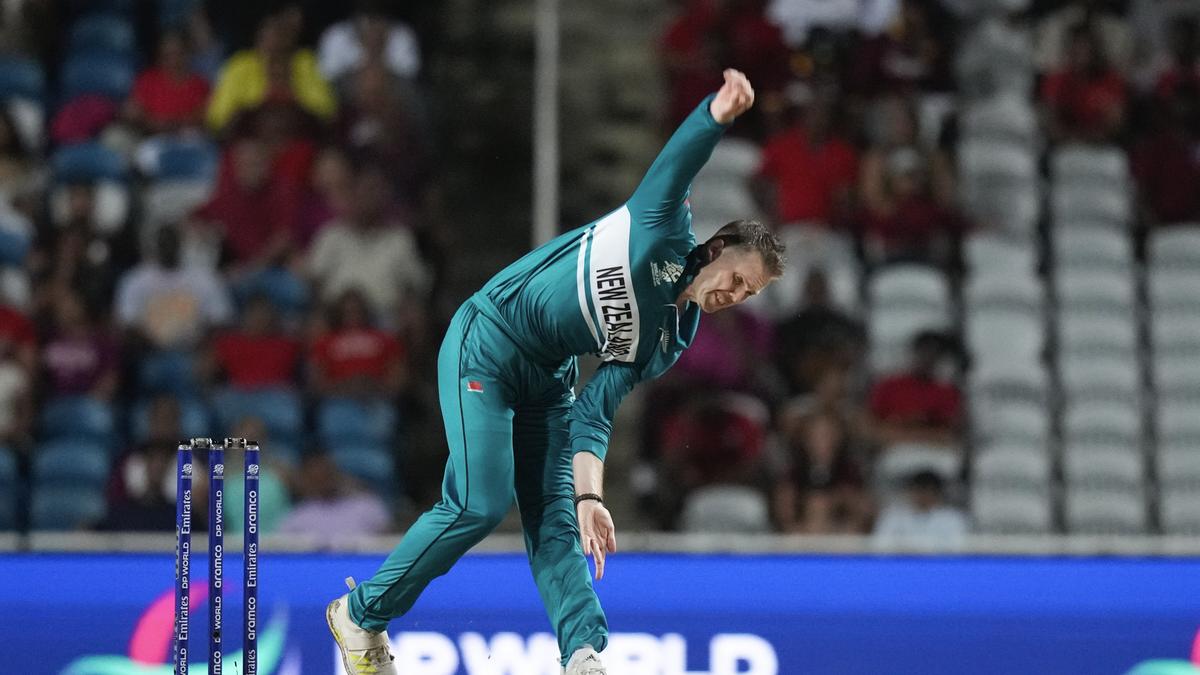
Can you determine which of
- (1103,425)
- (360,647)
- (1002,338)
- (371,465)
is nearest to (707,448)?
(371,465)

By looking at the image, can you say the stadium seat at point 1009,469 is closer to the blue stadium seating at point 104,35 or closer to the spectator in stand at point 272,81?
the spectator in stand at point 272,81

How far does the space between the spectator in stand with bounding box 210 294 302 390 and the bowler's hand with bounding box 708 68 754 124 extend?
5.53m

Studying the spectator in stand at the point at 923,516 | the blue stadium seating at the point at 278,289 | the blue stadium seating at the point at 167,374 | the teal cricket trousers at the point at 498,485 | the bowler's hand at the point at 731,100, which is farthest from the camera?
the blue stadium seating at the point at 278,289

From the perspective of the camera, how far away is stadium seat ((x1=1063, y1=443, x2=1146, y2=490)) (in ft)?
31.1

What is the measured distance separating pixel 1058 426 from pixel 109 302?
574cm

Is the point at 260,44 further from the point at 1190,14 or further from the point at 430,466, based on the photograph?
the point at 1190,14

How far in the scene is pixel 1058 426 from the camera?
387 inches

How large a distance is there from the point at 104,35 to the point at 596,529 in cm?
789

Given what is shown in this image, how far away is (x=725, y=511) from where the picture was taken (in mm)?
9062

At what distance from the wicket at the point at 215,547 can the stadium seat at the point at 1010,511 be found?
5.28m

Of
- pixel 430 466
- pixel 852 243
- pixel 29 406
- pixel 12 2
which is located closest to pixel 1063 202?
pixel 852 243

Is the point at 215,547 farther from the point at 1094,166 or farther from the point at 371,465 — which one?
the point at 1094,166

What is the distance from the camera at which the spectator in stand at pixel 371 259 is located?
32.4 feet

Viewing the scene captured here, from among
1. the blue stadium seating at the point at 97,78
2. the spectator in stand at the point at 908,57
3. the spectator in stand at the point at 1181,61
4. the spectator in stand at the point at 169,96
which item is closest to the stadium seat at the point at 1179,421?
the spectator in stand at the point at 1181,61
